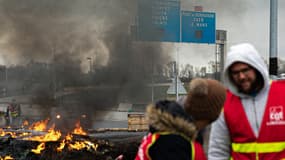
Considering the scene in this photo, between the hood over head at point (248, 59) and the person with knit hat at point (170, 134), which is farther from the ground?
the hood over head at point (248, 59)

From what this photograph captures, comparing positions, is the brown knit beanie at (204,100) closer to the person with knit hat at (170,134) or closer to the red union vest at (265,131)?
the person with knit hat at (170,134)

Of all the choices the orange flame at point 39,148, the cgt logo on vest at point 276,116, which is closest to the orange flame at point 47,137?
the orange flame at point 39,148

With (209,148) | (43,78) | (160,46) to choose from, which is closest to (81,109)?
(43,78)

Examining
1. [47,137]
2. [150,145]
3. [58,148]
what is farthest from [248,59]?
[47,137]

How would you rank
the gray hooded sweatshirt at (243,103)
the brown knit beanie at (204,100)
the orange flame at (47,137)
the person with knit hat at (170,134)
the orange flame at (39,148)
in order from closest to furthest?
the person with knit hat at (170,134)
the gray hooded sweatshirt at (243,103)
the brown knit beanie at (204,100)
the orange flame at (39,148)
the orange flame at (47,137)

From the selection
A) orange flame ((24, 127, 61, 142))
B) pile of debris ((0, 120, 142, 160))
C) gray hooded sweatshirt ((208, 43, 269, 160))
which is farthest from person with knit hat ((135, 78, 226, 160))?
orange flame ((24, 127, 61, 142))

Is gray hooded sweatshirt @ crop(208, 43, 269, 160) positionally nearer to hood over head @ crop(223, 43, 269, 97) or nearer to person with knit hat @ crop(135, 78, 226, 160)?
hood over head @ crop(223, 43, 269, 97)

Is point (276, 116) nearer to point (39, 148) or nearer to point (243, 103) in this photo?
point (243, 103)

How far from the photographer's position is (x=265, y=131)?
185 cm

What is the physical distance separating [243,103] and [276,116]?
0.17 meters

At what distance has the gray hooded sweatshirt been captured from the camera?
6.21ft

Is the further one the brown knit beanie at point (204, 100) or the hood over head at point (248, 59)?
the brown knit beanie at point (204, 100)

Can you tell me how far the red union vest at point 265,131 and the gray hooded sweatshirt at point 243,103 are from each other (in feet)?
0.08

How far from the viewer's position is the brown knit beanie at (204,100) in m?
2.07
